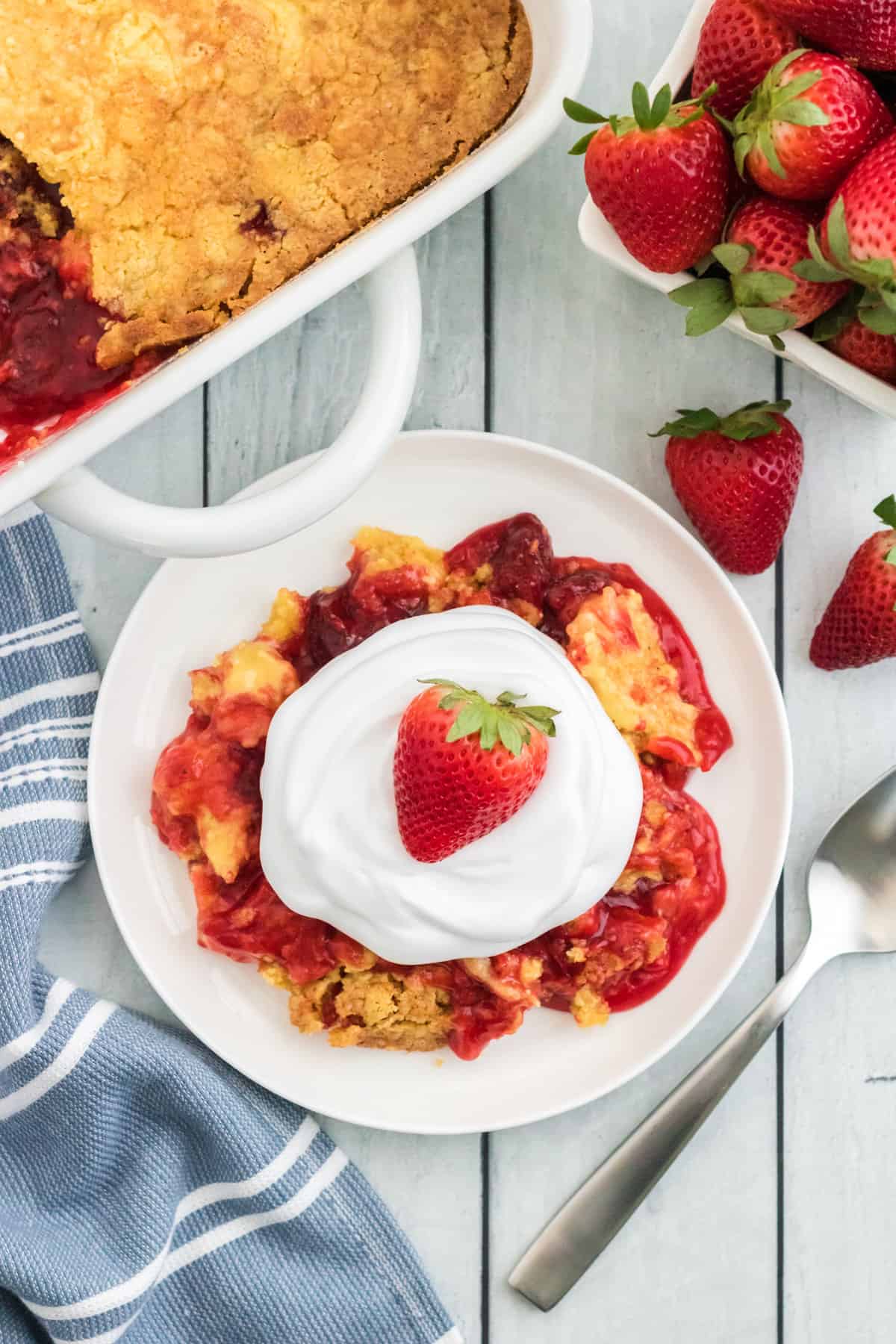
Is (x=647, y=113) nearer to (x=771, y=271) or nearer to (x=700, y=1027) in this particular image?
(x=771, y=271)

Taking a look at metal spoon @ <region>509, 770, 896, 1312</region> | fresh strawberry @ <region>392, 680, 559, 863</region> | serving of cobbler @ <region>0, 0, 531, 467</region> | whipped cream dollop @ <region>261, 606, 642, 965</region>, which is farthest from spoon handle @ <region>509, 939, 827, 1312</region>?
serving of cobbler @ <region>0, 0, 531, 467</region>

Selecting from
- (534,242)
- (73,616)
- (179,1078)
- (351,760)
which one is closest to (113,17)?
(534,242)

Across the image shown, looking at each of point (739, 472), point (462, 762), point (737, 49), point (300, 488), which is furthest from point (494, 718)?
point (737, 49)

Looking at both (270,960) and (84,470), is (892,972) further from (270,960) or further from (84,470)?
(84,470)

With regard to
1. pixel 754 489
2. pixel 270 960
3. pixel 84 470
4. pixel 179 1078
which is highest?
pixel 84 470

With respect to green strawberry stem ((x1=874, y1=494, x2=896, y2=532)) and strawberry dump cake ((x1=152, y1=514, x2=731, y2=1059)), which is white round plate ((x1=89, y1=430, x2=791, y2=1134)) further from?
green strawberry stem ((x1=874, y1=494, x2=896, y2=532))

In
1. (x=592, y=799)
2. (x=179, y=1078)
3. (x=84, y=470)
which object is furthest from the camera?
(x=179, y=1078)

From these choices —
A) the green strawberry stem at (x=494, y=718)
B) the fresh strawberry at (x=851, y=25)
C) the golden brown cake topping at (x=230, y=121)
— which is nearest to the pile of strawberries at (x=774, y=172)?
the fresh strawberry at (x=851, y=25)

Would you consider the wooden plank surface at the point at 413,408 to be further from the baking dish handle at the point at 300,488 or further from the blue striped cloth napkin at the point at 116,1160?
the baking dish handle at the point at 300,488
